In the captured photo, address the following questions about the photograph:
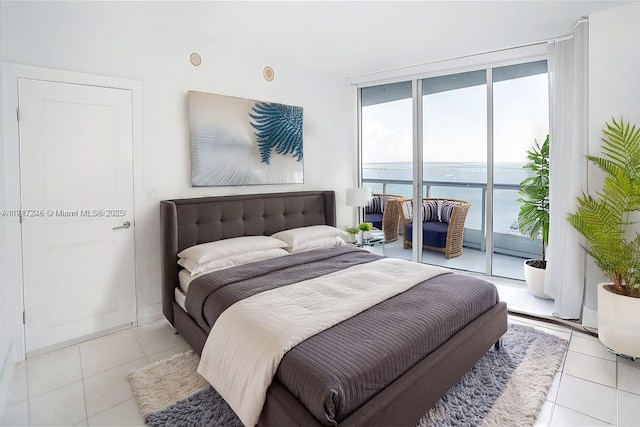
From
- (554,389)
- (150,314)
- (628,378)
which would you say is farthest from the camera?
(150,314)

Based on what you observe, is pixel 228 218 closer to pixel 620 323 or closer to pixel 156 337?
pixel 156 337

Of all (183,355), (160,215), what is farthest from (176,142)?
(183,355)

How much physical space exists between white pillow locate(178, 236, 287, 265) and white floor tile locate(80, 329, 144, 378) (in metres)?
0.80

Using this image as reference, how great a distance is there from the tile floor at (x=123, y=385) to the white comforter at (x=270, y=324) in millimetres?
621

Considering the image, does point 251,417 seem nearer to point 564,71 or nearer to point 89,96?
point 89,96

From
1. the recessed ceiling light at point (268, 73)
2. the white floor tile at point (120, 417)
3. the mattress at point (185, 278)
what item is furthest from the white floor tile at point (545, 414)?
the recessed ceiling light at point (268, 73)

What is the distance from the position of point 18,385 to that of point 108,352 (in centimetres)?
55

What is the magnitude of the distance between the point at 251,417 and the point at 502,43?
3.96m

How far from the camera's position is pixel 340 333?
5.99 ft

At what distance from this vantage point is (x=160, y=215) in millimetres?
3195

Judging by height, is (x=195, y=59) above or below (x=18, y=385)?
above

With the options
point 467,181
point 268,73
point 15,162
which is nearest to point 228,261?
point 15,162

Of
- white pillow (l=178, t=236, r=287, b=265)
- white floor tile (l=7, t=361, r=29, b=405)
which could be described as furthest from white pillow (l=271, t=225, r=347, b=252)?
white floor tile (l=7, t=361, r=29, b=405)

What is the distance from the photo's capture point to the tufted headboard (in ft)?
10.0
